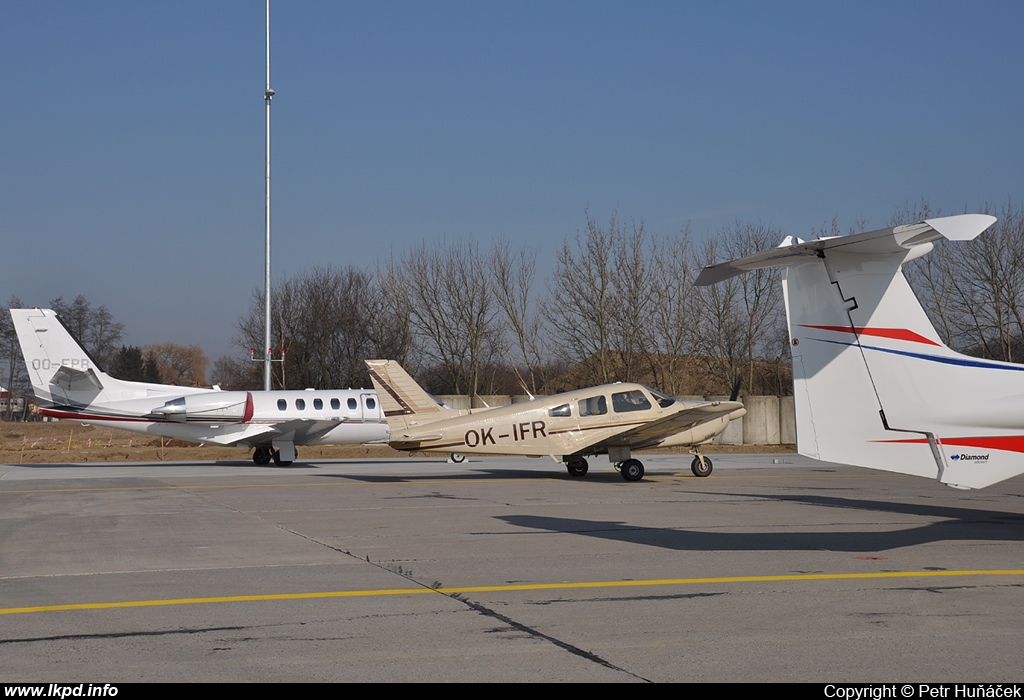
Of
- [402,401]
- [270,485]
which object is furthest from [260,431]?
[402,401]

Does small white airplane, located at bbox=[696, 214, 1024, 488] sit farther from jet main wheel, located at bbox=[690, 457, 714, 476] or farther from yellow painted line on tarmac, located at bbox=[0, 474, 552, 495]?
jet main wheel, located at bbox=[690, 457, 714, 476]

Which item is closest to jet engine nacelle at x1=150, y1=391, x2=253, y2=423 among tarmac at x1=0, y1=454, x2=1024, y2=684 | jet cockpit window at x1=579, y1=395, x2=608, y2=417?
tarmac at x1=0, y1=454, x2=1024, y2=684

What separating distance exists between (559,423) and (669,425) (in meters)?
2.55

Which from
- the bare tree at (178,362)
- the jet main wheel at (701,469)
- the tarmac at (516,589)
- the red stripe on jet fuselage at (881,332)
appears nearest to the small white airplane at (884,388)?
the red stripe on jet fuselage at (881,332)

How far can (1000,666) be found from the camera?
18.1 feet

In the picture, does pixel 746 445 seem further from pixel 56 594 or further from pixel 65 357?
pixel 56 594

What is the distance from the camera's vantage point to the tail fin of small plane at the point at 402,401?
20469 mm

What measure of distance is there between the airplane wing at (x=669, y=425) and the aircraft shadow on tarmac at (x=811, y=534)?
679 cm

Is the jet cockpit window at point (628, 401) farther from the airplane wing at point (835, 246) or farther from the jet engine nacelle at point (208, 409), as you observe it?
the jet engine nacelle at point (208, 409)

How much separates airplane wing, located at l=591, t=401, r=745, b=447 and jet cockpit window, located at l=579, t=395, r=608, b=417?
65 cm

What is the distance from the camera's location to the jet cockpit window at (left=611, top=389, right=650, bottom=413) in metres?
21.0

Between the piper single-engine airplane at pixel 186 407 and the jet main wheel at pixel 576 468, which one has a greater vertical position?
the piper single-engine airplane at pixel 186 407

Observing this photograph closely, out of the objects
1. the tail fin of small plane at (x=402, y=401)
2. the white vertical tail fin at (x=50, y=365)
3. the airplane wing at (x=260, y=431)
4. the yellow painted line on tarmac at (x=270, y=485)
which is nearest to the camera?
the yellow painted line on tarmac at (x=270, y=485)

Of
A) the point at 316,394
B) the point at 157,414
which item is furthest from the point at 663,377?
the point at 157,414
